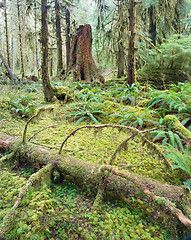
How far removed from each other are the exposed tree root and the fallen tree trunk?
0.54 feet

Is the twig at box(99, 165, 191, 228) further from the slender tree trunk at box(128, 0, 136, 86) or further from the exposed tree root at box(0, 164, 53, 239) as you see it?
the slender tree trunk at box(128, 0, 136, 86)

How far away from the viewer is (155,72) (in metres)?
8.12

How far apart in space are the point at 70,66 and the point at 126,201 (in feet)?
26.3

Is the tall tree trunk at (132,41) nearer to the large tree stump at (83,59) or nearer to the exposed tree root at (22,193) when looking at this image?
the large tree stump at (83,59)

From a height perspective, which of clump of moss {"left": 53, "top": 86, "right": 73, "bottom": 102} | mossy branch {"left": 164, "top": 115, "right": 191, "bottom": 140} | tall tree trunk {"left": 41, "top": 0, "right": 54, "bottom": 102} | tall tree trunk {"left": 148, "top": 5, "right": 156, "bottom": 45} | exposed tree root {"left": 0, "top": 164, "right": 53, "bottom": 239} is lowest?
exposed tree root {"left": 0, "top": 164, "right": 53, "bottom": 239}

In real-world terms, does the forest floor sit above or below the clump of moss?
below

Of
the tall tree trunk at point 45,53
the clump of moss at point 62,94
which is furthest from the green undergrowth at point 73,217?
the clump of moss at point 62,94

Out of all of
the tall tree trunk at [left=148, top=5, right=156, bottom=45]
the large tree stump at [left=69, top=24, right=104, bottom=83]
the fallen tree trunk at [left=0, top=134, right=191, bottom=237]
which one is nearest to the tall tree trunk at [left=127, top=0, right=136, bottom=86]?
the large tree stump at [left=69, top=24, right=104, bottom=83]

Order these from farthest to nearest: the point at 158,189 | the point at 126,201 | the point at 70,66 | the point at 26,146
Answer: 1. the point at 70,66
2. the point at 26,146
3. the point at 126,201
4. the point at 158,189

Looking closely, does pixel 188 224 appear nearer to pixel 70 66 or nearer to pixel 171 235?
pixel 171 235

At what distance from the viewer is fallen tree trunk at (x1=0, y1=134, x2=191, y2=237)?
1.37 m

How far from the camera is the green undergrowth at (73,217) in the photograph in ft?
4.33

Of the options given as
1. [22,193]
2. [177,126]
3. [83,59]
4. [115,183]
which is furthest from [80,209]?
[83,59]

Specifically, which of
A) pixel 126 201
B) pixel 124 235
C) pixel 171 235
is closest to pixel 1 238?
pixel 124 235
